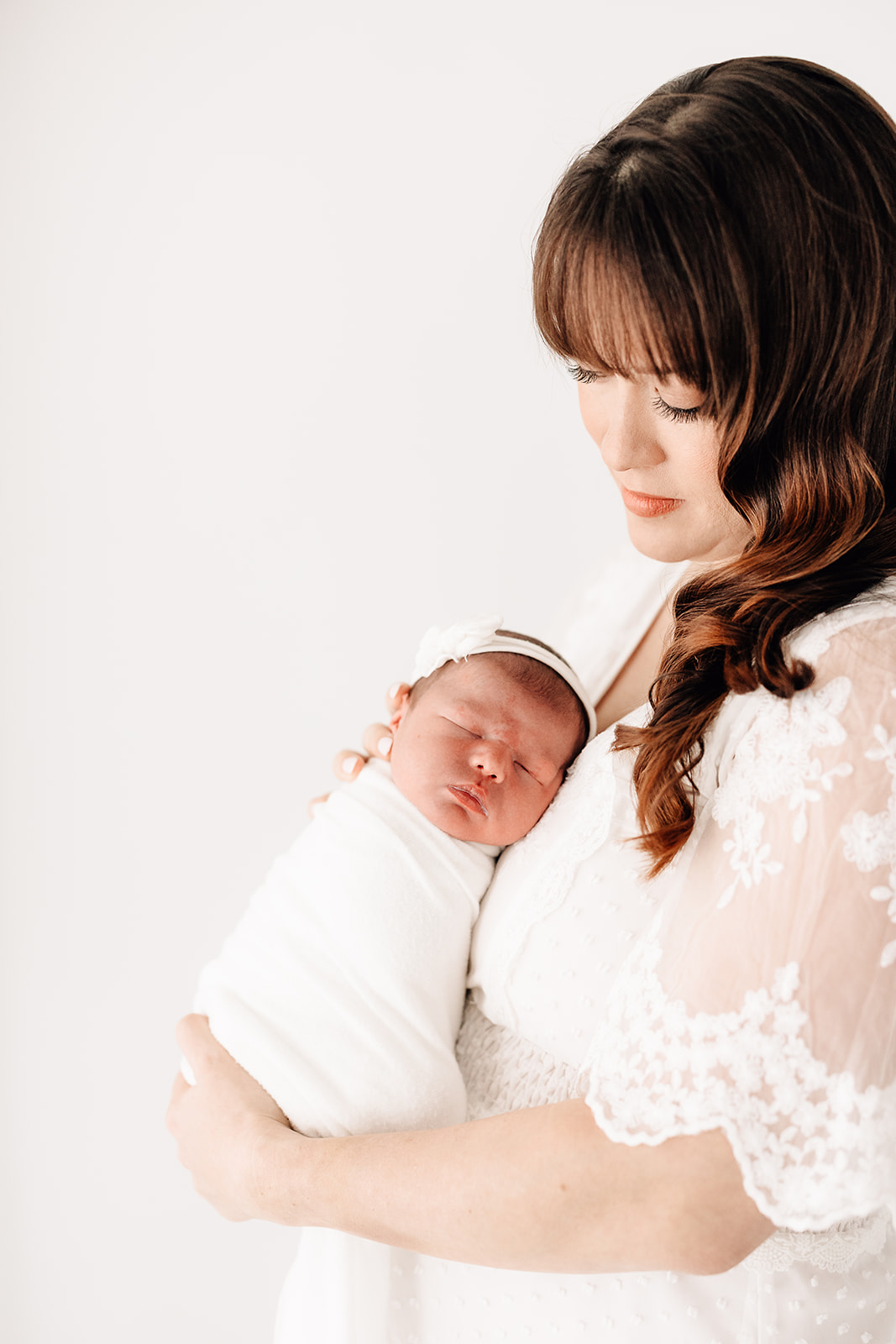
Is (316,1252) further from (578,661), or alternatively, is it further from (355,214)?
(355,214)

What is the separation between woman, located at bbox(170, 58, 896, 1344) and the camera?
79 cm

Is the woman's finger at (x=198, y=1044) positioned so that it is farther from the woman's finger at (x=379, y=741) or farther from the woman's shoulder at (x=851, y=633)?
the woman's shoulder at (x=851, y=633)

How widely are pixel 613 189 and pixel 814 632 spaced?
0.48 metres

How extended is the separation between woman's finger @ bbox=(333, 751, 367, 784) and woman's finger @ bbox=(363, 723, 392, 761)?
2 centimetres

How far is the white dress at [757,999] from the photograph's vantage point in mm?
780

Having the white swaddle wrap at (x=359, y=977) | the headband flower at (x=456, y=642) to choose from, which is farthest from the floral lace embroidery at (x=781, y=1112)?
the headband flower at (x=456, y=642)

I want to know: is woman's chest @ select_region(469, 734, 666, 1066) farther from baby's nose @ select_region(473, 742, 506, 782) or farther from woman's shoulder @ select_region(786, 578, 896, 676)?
woman's shoulder @ select_region(786, 578, 896, 676)

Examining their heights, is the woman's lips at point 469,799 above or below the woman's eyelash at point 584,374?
below

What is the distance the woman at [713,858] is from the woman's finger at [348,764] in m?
0.39

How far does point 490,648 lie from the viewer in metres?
1.48

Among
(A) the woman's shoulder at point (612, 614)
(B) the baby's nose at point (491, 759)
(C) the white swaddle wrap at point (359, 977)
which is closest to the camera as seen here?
(C) the white swaddle wrap at point (359, 977)

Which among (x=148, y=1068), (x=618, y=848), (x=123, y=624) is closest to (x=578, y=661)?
(x=618, y=848)

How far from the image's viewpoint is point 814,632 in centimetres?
90

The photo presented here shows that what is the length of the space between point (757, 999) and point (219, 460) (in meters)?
1.52
